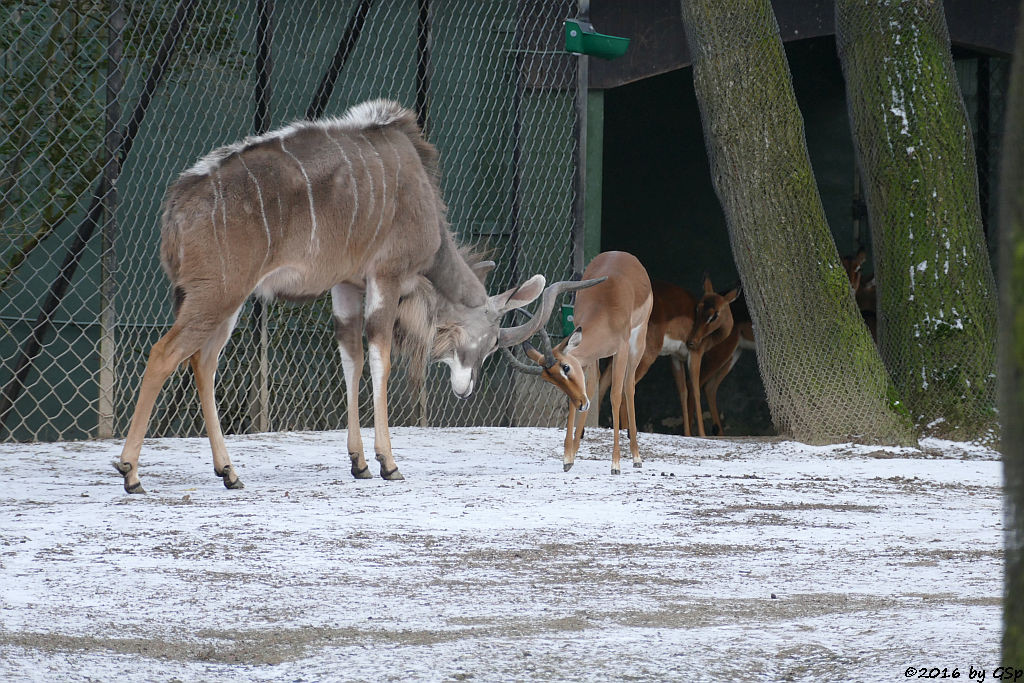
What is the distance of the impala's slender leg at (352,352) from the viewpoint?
6.16 m

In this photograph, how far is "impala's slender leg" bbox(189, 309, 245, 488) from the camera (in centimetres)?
563

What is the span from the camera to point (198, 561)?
13.1 feet

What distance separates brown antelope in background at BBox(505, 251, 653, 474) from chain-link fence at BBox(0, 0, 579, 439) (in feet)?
4.33

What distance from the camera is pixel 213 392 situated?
5.85 m

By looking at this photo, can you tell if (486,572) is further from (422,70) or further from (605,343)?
(422,70)

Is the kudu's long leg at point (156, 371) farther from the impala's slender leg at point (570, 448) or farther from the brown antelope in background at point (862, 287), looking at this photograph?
the brown antelope in background at point (862, 287)

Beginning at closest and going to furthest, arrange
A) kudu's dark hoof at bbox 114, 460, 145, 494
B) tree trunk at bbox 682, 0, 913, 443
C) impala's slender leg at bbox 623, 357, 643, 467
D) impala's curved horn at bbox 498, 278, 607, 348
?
kudu's dark hoof at bbox 114, 460, 145, 494 < impala's curved horn at bbox 498, 278, 607, 348 < impala's slender leg at bbox 623, 357, 643, 467 < tree trunk at bbox 682, 0, 913, 443

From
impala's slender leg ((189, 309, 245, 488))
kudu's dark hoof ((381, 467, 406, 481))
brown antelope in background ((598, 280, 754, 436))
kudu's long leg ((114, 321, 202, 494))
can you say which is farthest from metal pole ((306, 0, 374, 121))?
brown antelope in background ((598, 280, 754, 436))

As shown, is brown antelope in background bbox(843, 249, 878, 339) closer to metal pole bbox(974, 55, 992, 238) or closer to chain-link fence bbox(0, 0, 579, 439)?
metal pole bbox(974, 55, 992, 238)

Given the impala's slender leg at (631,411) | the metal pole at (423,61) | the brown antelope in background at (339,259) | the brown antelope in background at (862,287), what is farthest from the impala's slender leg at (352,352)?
the brown antelope in background at (862,287)

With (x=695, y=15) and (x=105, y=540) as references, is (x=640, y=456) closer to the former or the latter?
(x=695, y=15)

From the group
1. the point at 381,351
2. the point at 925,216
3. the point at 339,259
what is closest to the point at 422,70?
the point at 339,259

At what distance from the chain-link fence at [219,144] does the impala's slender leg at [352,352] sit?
1231 mm

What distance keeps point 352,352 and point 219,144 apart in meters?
2.04
